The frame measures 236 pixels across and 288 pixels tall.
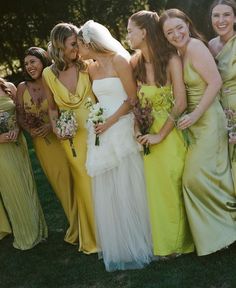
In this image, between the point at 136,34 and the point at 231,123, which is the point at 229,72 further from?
the point at 136,34

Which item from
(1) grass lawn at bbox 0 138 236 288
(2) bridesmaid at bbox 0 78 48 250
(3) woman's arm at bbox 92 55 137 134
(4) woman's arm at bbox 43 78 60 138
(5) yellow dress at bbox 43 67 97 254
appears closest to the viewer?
(1) grass lawn at bbox 0 138 236 288

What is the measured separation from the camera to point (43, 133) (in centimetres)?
567

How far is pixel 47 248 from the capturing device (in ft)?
19.3

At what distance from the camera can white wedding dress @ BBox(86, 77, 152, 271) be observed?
5.01 metres

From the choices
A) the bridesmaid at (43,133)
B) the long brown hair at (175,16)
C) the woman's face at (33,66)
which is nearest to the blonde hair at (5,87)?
the bridesmaid at (43,133)

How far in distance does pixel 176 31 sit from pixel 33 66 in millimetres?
1861

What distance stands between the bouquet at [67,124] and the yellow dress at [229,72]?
5.14 feet

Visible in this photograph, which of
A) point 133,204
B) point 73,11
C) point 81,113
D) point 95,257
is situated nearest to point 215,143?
point 133,204

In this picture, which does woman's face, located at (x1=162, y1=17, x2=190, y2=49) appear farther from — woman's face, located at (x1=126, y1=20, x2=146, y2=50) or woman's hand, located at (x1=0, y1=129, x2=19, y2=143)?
woman's hand, located at (x1=0, y1=129, x2=19, y2=143)

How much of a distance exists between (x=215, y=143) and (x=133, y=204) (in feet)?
3.51

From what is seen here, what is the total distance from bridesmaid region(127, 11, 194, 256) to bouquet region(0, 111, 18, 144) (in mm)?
1745

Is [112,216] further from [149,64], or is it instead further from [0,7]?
[0,7]

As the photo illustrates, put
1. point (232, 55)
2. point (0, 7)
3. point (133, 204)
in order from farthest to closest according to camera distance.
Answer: point (0, 7) < point (133, 204) < point (232, 55)

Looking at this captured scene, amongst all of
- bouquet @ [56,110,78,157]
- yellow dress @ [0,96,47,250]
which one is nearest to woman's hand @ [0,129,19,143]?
yellow dress @ [0,96,47,250]
